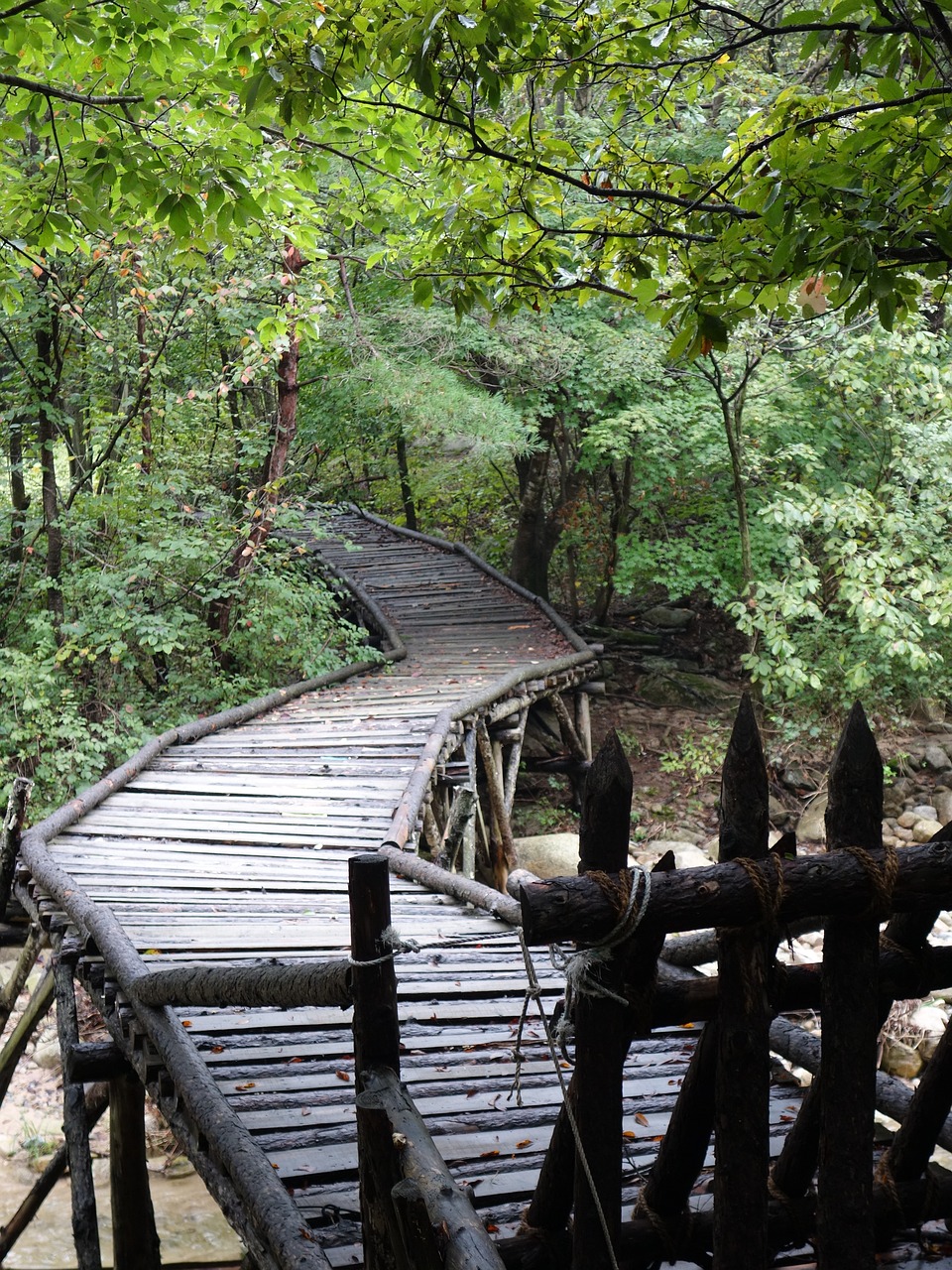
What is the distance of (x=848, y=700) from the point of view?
1226cm

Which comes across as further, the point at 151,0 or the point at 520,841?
the point at 520,841

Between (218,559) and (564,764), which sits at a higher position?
(218,559)

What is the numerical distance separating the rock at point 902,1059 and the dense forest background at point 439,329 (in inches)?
149

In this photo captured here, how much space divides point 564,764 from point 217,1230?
742 centimetres

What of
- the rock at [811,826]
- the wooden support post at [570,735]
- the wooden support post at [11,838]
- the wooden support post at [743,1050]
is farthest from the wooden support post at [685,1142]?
the wooden support post at [570,735]

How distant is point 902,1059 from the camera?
8102 millimetres

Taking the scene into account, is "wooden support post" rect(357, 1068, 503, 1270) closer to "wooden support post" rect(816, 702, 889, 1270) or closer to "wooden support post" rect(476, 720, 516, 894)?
"wooden support post" rect(816, 702, 889, 1270)

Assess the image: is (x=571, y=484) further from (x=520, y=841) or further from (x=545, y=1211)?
(x=545, y=1211)

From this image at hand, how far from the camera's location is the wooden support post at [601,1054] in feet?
6.13

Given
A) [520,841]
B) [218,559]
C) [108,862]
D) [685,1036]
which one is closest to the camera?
[685,1036]

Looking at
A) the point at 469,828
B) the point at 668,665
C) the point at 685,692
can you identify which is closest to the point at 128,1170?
the point at 469,828

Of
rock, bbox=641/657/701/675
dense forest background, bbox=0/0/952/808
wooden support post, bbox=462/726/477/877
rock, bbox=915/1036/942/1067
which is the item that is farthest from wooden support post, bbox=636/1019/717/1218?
rock, bbox=641/657/701/675

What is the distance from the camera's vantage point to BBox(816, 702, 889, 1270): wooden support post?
76.8 inches

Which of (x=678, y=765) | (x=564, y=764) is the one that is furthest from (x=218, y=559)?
(x=678, y=765)
